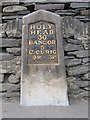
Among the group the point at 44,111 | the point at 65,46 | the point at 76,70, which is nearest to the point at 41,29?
the point at 65,46

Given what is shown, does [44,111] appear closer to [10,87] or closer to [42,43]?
[10,87]

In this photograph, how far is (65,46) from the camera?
14.3 feet

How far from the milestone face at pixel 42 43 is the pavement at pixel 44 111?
0.75m

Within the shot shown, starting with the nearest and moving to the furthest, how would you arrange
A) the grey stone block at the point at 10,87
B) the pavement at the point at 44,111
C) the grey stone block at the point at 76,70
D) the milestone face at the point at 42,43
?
the pavement at the point at 44,111 → the milestone face at the point at 42,43 → the grey stone block at the point at 10,87 → the grey stone block at the point at 76,70

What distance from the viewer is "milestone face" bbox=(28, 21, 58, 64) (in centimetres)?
405

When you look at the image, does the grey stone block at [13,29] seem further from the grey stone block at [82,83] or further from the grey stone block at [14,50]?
the grey stone block at [82,83]

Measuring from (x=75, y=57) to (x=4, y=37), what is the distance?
1.31 meters

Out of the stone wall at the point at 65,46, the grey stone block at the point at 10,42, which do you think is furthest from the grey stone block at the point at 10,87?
the grey stone block at the point at 10,42

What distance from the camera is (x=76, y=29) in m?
4.52

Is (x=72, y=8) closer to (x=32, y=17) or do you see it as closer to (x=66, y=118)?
(x=32, y=17)

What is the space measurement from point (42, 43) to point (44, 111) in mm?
1169

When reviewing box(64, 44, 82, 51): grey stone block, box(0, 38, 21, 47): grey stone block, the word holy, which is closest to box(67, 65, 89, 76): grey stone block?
box(64, 44, 82, 51): grey stone block

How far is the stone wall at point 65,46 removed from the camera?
13.9ft

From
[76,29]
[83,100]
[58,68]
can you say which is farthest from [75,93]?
[76,29]
